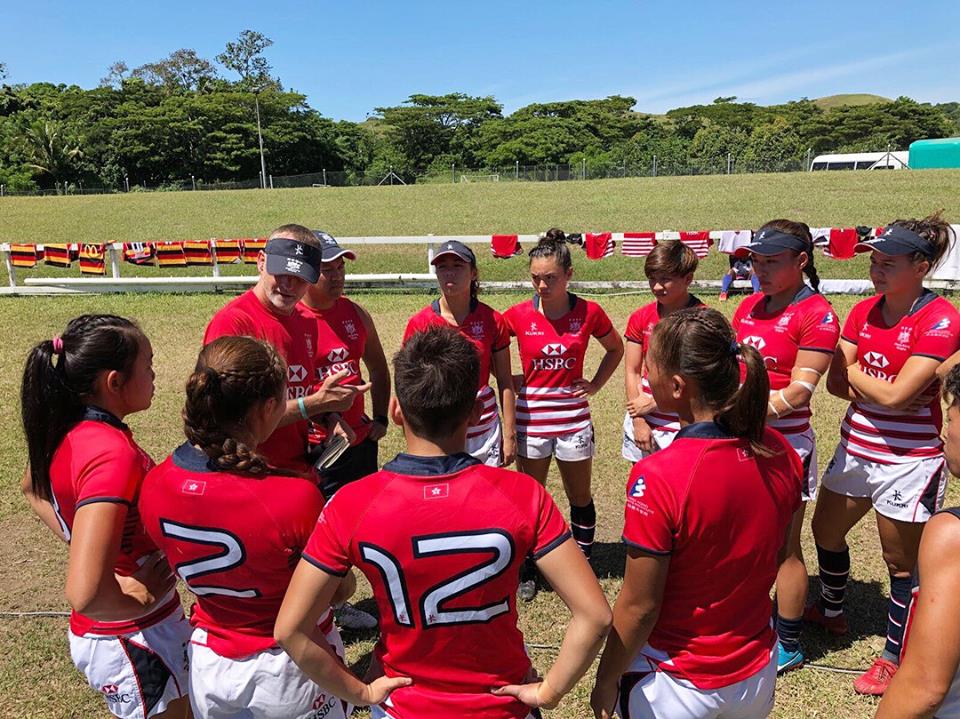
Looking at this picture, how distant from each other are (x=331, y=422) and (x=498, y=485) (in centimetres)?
212

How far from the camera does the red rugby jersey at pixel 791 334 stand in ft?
11.1

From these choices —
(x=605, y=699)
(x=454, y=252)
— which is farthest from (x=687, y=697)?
(x=454, y=252)

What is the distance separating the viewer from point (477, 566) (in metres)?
1.76

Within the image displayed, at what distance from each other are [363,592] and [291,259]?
7.97 ft

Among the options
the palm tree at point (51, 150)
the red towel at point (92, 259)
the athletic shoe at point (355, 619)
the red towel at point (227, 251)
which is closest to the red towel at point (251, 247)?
the red towel at point (227, 251)

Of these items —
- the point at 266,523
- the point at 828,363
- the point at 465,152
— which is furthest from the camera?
the point at 465,152

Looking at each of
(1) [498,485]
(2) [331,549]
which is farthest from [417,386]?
(2) [331,549]

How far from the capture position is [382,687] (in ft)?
6.24

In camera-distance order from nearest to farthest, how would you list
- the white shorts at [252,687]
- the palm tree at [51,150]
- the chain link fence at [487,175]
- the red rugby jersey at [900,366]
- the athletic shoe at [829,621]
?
the white shorts at [252,687] < the red rugby jersey at [900,366] < the athletic shoe at [829,621] < the chain link fence at [487,175] < the palm tree at [51,150]

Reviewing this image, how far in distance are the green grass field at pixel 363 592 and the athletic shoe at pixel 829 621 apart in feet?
0.20

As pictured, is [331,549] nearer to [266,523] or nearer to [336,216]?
[266,523]

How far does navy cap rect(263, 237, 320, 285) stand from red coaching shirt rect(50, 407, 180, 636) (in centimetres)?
113

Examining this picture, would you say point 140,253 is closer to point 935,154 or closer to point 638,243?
point 638,243

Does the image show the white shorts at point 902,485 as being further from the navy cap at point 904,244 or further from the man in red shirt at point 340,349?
the man in red shirt at point 340,349
